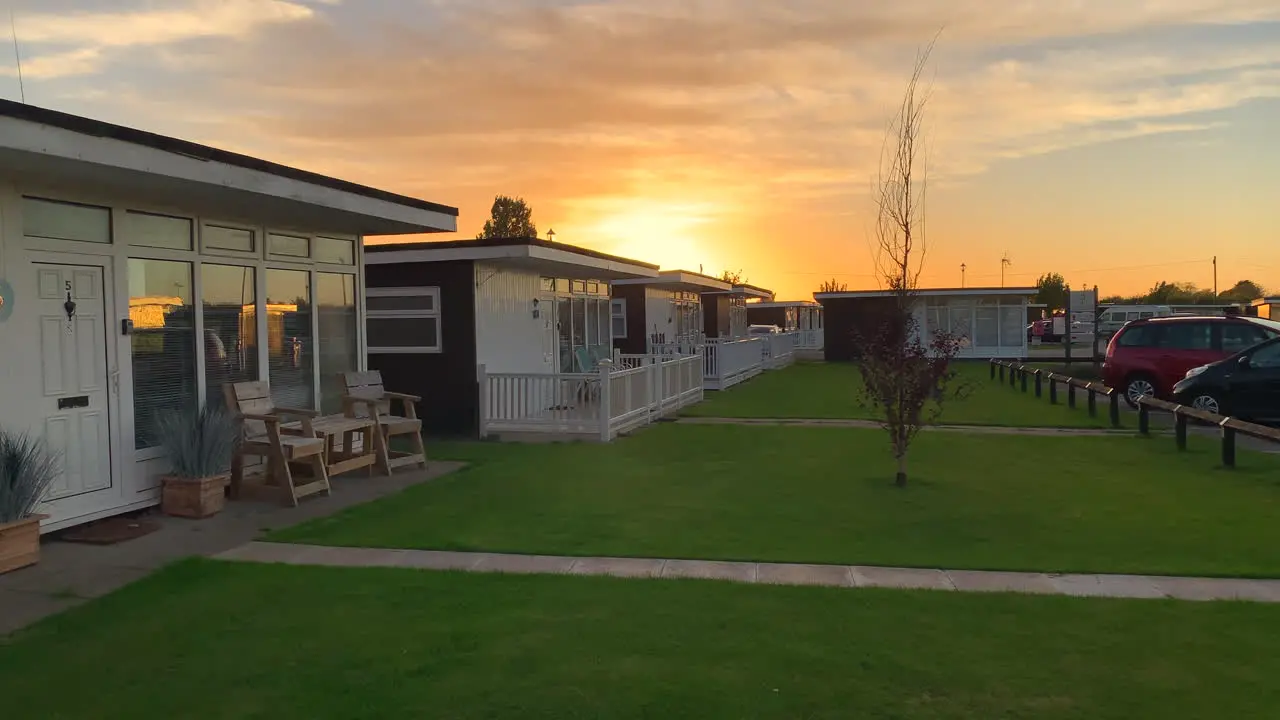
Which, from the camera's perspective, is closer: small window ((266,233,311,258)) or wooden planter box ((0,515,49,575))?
wooden planter box ((0,515,49,575))

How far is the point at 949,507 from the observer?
26.5 feet

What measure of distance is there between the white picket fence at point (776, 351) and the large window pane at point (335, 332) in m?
19.3

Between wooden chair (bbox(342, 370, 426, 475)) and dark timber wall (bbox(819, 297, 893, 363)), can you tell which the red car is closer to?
wooden chair (bbox(342, 370, 426, 475))

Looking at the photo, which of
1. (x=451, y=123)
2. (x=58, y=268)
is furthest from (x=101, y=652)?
(x=451, y=123)

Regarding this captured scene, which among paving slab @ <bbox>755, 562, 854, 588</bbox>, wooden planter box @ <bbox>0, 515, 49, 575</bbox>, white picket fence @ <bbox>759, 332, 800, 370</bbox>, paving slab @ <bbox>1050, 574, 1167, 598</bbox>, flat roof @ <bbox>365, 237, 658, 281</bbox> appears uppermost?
flat roof @ <bbox>365, 237, 658, 281</bbox>

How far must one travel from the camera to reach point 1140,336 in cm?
1623

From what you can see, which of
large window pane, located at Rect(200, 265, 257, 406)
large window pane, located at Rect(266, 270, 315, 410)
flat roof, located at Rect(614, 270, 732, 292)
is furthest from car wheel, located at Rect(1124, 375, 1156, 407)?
large window pane, located at Rect(200, 265, 257, 406)

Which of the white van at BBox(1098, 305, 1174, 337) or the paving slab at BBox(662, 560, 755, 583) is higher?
the white van at BBox(1098, 305, 1174, 337)

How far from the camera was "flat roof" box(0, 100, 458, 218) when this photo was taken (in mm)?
5812

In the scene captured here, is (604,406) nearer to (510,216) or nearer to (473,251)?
(473,251)

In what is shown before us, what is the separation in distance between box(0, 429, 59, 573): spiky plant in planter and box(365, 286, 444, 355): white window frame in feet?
24.3

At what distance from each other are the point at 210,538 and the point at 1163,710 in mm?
6444

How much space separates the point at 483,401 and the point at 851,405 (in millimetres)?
7892

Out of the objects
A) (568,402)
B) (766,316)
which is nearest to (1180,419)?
(568,402)
